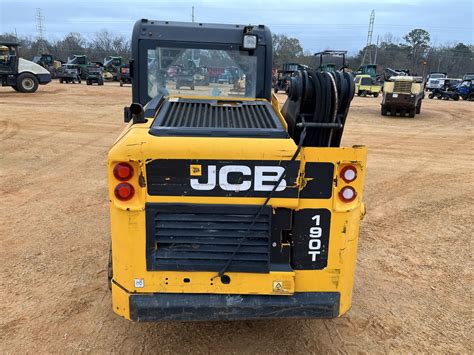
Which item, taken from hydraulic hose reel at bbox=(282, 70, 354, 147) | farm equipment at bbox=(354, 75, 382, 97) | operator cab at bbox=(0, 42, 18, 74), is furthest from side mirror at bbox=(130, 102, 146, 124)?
farm equipment at bbox=(354, 75, 382, 97)

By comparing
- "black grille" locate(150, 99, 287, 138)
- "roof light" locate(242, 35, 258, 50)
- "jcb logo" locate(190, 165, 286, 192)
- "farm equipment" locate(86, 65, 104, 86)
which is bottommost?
"farm equipment" locate(86, 65, 104, 86)

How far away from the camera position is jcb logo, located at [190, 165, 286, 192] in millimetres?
2705

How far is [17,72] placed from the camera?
24047 millimetres

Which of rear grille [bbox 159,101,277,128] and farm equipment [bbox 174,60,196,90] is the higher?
farm equipment [bbox 174,60,196,90]

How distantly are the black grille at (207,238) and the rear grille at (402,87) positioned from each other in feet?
61.0

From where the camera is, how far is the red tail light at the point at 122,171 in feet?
8.79

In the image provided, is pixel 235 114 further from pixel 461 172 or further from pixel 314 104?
pixel 461 172

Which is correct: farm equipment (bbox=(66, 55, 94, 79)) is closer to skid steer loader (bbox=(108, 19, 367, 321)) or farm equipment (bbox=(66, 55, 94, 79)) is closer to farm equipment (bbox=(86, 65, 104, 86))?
farm equipment (bbox=(86, 65, 104, 86))

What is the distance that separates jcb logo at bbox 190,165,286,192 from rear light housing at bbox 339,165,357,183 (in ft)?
1.30

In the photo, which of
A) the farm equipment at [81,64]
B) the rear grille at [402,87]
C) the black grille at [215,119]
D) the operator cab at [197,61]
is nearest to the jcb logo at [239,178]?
the black grille at [215,119]

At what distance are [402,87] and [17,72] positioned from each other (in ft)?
66.9

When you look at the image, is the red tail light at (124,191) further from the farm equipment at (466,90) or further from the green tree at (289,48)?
the green tree at (289,48)

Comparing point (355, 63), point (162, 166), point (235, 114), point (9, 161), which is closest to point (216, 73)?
point (235, 114)

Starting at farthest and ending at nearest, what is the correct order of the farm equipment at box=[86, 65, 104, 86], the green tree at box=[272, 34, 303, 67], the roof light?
the green tree at box=[272, 34, 303, 67], the farm equipment at box=[86, 65, 104, 86], the roof light
